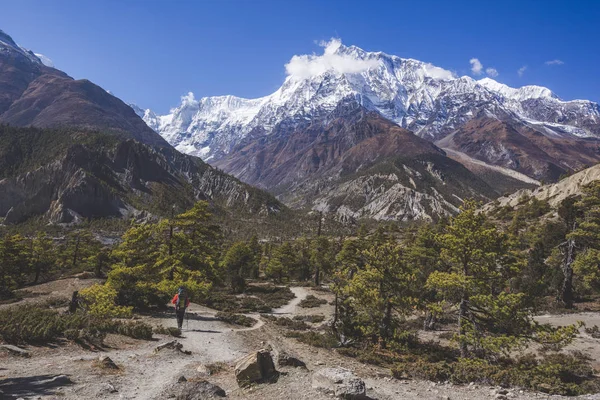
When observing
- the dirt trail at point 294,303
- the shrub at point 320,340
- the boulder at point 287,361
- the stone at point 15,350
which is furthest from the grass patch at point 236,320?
the stone at point 15,350

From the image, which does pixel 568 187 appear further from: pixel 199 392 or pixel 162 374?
pixel 199 392

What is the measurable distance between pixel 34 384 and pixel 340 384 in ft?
30.7

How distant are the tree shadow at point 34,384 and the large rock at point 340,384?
312 inches

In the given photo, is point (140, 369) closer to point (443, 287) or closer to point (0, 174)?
point (443, 287)

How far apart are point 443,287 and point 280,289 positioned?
37913 millimetres

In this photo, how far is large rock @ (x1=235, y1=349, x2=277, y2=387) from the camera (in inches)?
468

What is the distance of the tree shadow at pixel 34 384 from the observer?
9.83 metres

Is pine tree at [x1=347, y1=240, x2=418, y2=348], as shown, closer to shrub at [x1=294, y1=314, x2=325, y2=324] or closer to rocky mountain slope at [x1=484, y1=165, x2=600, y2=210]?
shrub at [x1=294, y1=314, x2=325, y2=324]

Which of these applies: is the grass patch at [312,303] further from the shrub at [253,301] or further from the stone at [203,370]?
the stone at [203,370]

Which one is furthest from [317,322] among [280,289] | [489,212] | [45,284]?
[489,212]

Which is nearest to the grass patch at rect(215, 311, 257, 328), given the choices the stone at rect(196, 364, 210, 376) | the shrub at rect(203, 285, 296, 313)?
the shrub at rect(203, 285, 296, 313)

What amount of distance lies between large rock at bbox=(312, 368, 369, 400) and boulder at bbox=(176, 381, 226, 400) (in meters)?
3.10

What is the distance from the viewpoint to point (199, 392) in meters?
10.6

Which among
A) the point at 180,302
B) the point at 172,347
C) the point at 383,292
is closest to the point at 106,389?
the point at 172,347
